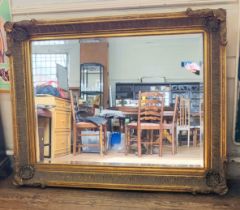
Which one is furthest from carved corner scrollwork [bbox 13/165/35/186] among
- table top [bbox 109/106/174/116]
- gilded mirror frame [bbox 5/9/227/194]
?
table top [bbox 109/106/174/116]

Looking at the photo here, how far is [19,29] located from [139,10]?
62 cm

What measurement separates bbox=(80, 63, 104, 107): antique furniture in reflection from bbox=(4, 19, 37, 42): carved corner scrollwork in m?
0.32

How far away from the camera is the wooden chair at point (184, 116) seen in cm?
135

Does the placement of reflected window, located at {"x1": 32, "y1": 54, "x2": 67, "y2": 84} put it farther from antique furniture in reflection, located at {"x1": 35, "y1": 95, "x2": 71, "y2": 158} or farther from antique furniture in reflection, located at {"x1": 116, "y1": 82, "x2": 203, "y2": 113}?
antique furniture in reflection, located at {"x1": 116, "y1": 82, "x2": 203, "y2": 113}

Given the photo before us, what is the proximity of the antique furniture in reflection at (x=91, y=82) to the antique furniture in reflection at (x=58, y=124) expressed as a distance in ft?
0.39

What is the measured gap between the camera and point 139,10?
146 centimetres

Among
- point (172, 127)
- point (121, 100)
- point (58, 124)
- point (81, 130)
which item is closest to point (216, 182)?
point (172, 127)

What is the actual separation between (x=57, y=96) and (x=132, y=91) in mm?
390

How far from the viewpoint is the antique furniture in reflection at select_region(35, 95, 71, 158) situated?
57.4 inches

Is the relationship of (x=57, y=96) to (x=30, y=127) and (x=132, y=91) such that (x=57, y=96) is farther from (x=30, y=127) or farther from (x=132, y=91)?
(x=132, y=91)

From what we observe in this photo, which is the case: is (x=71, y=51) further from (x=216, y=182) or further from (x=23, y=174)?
(x=216, y=182)

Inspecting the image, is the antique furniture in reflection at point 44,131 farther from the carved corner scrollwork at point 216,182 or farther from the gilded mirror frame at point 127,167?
the carved corner scrollwork at point 216,182

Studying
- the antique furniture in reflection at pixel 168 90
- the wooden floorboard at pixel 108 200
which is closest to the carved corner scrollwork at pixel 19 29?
the antique furniture in reflection at pixel 168 90


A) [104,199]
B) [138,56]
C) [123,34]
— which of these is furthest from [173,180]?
[123,34]
